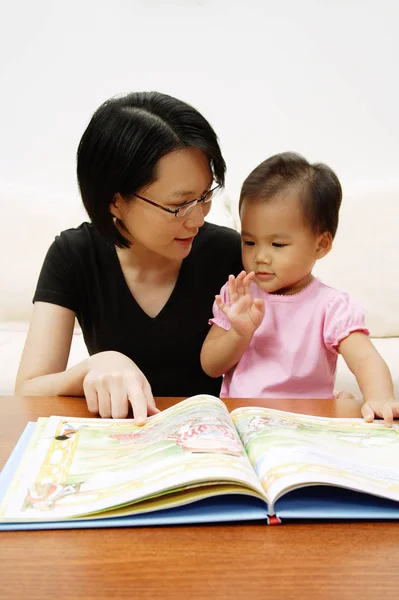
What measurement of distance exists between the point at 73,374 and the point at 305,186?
22.6 inches

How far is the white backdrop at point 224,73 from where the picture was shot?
2525mm

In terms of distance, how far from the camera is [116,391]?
88 centimetres

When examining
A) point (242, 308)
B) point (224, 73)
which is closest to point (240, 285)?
point (242, 308)

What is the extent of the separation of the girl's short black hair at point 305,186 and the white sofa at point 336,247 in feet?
3.43

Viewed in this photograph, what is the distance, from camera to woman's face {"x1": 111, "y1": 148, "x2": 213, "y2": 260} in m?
1.08

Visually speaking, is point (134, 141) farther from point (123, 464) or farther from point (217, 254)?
point (123, 464)

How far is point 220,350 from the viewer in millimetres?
1201

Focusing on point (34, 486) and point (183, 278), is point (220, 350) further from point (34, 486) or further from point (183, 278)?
point (34, 486)

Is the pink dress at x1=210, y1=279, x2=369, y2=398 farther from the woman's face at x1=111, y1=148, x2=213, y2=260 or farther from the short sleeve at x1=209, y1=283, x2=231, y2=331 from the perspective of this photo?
the woman's face at x1=111, y1=148, x2=213, y2=260

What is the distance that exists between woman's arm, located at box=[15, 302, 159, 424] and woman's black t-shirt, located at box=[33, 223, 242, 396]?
0.18ft

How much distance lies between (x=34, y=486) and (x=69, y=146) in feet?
7.30

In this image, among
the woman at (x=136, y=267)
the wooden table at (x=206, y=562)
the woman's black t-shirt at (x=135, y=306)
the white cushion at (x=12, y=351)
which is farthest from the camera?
the white cushion at (x=12, y=351)

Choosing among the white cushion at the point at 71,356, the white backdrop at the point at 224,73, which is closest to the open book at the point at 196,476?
the white cushion at the point at 71,356

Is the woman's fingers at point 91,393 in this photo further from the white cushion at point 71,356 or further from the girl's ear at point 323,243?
the white cushion at point 71,356
